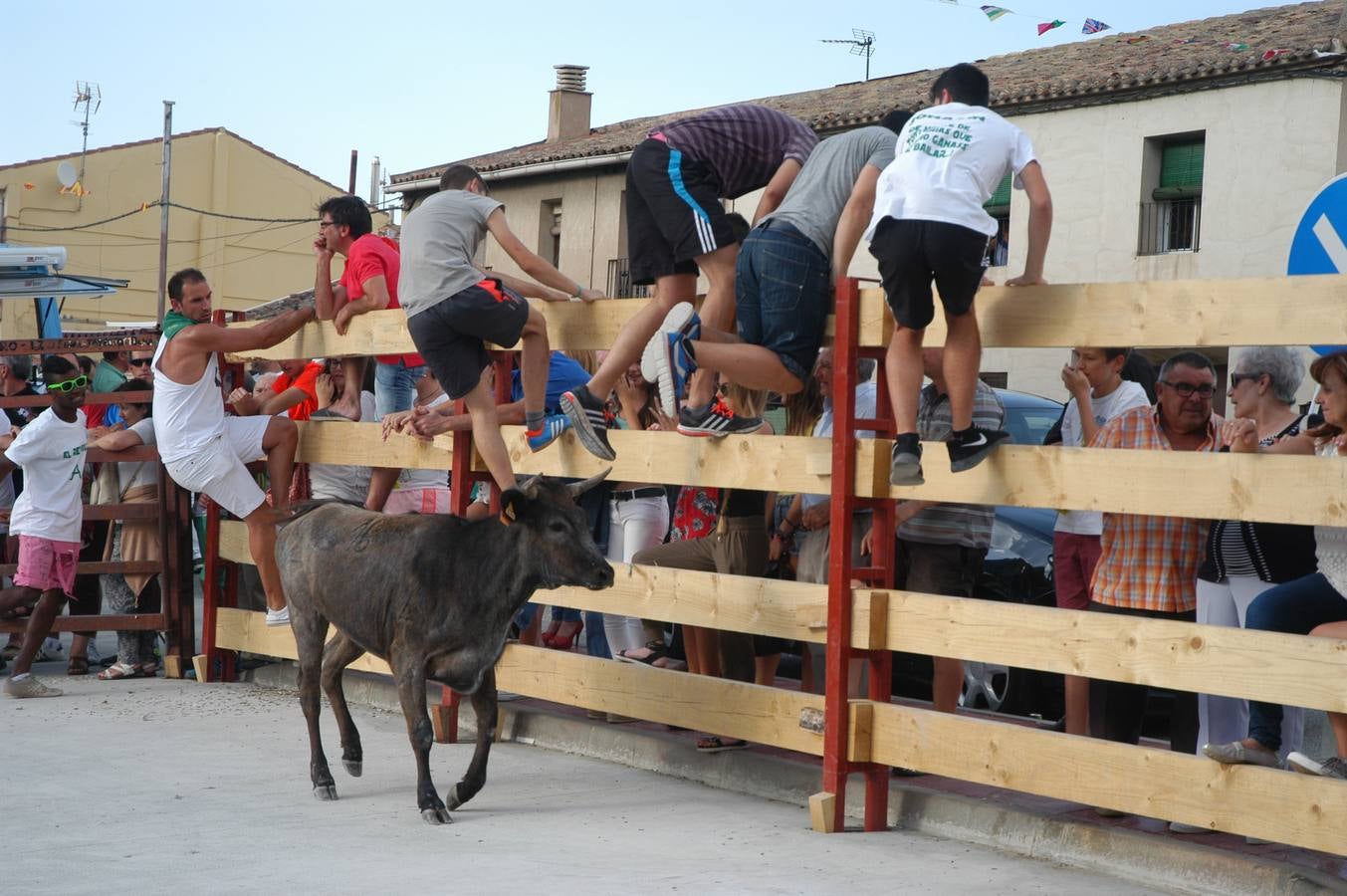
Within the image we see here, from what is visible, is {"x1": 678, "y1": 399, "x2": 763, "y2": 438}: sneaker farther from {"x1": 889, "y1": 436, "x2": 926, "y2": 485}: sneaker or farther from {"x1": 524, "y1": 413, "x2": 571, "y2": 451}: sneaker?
{"x1": 889, "y1": 436, "x2": 926, "y2": 485}: sneaker

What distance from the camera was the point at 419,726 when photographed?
674cm

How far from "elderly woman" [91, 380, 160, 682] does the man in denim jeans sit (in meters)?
2.30

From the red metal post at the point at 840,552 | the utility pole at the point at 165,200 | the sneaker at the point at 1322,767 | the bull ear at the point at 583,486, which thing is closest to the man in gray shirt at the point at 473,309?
the bull ear at the point at 583,486

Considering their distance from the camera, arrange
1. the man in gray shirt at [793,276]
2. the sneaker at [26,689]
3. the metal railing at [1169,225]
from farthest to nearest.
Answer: the metal railing at [1169,225]
the sneaker at [26,689]
the man in gray shirt at [793,276]

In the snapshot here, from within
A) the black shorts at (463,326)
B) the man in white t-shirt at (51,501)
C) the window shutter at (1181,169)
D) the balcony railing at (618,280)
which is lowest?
the man in white t-shirt at (51,501)

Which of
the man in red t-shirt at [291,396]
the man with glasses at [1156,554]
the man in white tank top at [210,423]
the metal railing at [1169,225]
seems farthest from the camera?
the metal railing at [1169,225]

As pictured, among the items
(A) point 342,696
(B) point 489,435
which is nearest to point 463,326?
(B) point 489,435

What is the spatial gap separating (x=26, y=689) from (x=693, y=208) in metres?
5.73

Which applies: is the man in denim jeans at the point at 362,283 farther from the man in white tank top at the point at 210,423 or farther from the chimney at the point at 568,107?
the chimney at the point at 568,107

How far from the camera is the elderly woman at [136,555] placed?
10.9 m

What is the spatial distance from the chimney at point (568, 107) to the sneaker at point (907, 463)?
3247cm

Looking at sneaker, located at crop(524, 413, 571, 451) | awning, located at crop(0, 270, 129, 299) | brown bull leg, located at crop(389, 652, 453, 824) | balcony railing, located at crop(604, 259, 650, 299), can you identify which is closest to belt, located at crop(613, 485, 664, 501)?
sneaker, located at crop(524, 413, 571, 451)

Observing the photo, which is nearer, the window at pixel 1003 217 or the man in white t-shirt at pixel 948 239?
the man in white t-shirt at pixel 948 239

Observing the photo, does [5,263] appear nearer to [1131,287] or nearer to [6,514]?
[6,514]
